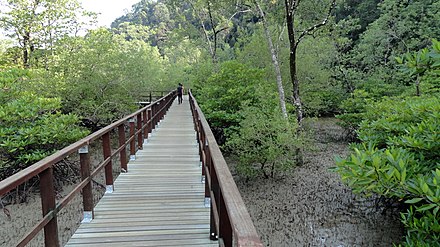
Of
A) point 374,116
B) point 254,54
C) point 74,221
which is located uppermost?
point 254,54

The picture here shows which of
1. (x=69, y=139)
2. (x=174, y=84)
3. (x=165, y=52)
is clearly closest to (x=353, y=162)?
(x=69, y=139)

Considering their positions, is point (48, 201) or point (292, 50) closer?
point (48, 201)

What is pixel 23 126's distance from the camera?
8.95m

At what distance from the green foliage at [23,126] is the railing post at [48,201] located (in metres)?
7.09

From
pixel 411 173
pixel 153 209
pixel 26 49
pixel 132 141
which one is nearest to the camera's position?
pixel 411 173

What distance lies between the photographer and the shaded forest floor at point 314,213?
6.55 metres

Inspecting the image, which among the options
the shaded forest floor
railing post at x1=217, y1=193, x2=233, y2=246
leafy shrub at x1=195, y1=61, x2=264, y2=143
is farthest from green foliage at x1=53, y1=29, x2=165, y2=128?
railing post at x1=217, y1=193, x2=233, y2=246

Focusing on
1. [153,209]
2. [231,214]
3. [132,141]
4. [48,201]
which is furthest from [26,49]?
[231,214]

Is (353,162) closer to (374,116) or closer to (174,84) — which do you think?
(374,116)

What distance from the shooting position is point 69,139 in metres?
9.68

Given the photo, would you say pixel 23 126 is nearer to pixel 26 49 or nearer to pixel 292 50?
pixel 292 50

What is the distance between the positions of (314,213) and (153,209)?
545cm

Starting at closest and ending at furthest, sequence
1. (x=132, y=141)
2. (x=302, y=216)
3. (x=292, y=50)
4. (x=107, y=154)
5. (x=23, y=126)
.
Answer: (x=107, y=154)
(x=132, y=141)
(x=302, y=216)
(x=23, y=126)
(x=292, y=50)

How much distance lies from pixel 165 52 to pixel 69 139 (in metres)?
58.7
